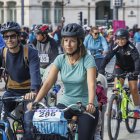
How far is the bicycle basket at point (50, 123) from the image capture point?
4891 millimetres

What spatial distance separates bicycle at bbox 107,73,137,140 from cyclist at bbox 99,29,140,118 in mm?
116

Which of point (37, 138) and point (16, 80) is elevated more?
point (16, 80)

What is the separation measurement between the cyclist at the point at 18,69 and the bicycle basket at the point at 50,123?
80 centimetres

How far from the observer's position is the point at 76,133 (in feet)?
17.3

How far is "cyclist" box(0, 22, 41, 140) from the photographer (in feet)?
19.4

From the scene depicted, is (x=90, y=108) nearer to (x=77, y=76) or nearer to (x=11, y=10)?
(x=77, y=76)

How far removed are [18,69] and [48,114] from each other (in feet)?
4.38

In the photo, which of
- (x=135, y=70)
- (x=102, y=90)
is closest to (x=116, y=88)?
(x=135, y=70)

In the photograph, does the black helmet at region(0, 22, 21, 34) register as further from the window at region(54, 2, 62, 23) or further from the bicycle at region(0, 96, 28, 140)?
the window at region(54, 2, 62, 23)

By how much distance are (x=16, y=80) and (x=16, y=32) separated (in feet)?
1.85

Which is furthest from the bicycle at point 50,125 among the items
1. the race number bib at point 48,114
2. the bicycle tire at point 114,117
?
the bicycle tire at point 114,117

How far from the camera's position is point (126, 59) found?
8.84m

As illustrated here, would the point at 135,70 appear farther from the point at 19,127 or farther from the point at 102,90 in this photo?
the point at 19,127

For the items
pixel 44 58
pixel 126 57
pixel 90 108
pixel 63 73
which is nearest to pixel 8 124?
pixel 63 73
